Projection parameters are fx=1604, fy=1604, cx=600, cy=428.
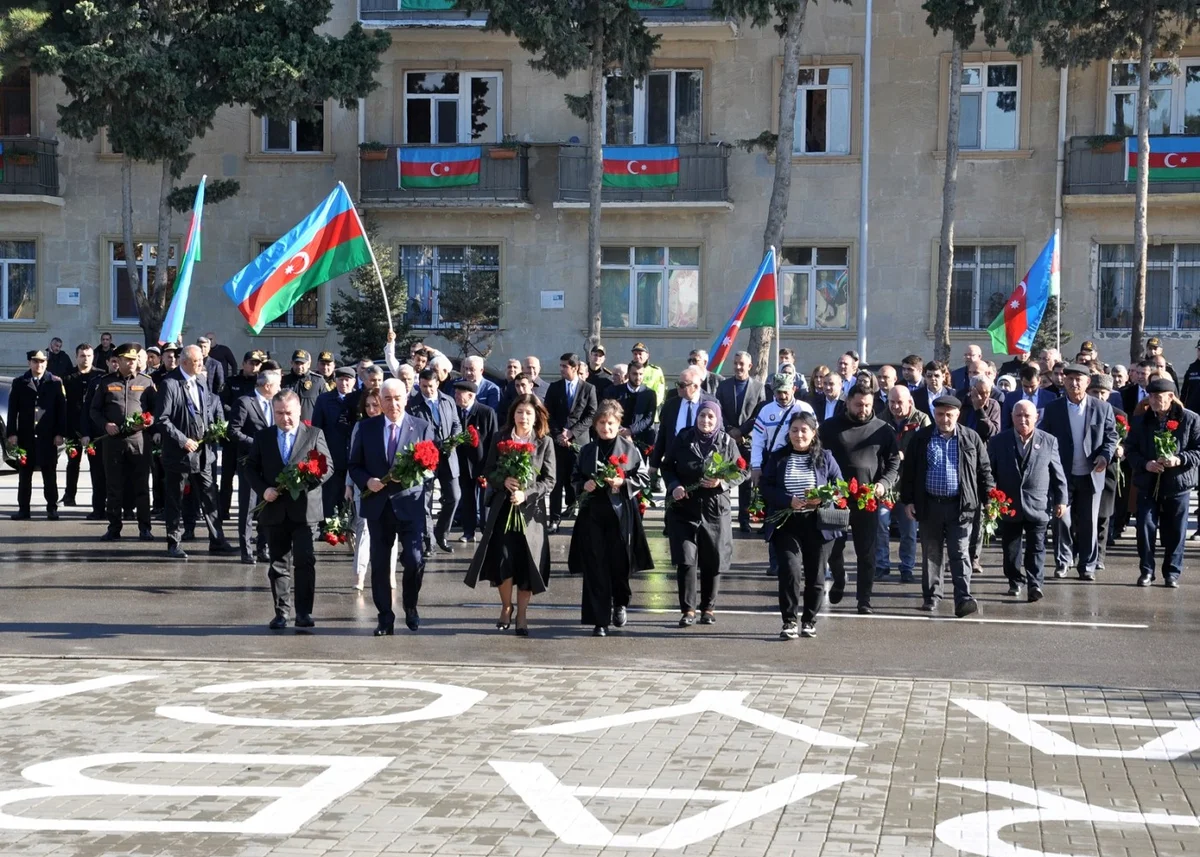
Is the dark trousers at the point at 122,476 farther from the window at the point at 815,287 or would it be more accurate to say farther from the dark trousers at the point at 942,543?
the window at the point at 815,287

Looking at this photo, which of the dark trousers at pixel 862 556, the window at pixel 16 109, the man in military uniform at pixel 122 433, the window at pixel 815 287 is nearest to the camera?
the dark trousers at pixel 862 556

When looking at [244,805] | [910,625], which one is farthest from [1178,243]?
[244,805]

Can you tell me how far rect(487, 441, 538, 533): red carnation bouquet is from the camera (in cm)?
1146

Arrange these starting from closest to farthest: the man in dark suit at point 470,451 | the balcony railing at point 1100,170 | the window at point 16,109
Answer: the man in dark suit at point 470,451
the balcony railing at point 1100,170
the window at point 16,109

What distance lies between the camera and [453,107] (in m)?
34.0

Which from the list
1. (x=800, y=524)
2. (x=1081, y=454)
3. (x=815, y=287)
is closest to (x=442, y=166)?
(x=815, y=287)

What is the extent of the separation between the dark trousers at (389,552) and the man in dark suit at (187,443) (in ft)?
13.5

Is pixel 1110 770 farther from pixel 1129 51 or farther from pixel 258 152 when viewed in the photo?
pixel 258 152

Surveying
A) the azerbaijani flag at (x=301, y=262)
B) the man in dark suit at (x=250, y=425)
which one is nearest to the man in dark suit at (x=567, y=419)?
the azerbaijani flag at (x=301, y=262)

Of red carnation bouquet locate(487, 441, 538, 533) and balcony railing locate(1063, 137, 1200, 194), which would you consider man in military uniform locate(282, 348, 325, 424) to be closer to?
red carnation bouquet locate(487, 441, 538, 533)

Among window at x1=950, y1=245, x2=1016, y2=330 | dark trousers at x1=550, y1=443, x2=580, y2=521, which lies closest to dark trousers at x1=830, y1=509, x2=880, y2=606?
dark trousers at x1=550, y1=443, x2=580, y2=521

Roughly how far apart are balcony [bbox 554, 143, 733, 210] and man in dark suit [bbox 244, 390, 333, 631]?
20853 millimetres

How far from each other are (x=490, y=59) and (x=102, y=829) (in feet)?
94.4

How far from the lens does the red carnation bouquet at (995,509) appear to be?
42.0ft
